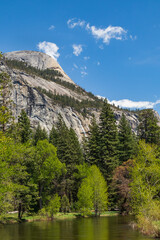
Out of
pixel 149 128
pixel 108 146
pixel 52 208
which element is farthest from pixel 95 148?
pixel 52 208

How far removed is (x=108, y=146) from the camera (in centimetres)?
5338

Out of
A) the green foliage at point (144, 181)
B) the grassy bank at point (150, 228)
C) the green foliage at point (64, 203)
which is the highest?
the green foliage at point (144, 181)

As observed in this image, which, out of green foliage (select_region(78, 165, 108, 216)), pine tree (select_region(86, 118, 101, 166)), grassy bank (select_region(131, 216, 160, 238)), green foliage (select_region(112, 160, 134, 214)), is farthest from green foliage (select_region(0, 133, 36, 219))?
pine tree (select_region(86, 118, 101, 166))

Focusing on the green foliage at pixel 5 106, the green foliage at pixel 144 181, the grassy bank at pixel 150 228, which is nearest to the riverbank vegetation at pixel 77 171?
the green foliage at pixel 144 181

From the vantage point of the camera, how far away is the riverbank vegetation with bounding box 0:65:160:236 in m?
29.7

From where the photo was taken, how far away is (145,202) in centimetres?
2366

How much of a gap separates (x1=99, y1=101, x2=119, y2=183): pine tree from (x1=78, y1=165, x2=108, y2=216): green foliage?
4.33 m

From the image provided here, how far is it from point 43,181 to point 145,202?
79.0 feet

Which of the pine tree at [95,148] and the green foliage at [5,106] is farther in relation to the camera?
the pine tree at [95,148]

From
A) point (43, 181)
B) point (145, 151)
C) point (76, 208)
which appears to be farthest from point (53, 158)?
point (145, 151)

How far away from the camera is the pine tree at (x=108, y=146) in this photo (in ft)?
170

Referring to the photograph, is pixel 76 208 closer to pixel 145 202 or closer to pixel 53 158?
pixel 53 158

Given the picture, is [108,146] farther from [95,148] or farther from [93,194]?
[93,194]

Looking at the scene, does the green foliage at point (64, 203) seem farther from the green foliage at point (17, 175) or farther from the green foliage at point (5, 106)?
the green foliage at point (5, 106)
